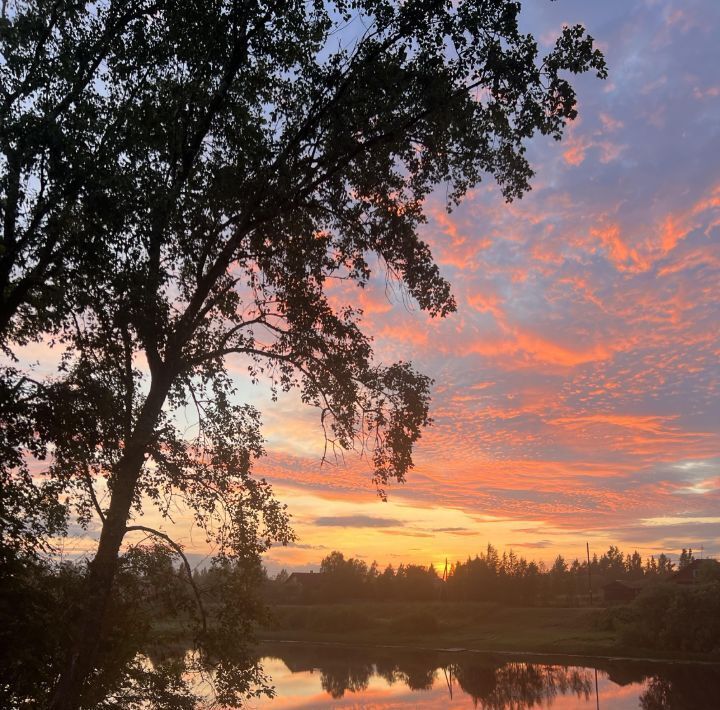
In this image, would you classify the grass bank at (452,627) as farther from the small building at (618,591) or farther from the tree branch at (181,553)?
the tree branch at (181,553)

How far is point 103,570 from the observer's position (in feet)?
34.7

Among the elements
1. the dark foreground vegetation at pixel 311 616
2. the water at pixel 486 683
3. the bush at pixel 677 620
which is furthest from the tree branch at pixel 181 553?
the bush at pixel 677 620

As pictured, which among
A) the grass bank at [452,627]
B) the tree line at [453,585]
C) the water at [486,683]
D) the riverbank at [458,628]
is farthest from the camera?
the tree line at [453,585]

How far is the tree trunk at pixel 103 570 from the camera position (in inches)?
387

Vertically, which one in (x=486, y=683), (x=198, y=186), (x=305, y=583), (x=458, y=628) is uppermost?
(x=198, y=186)

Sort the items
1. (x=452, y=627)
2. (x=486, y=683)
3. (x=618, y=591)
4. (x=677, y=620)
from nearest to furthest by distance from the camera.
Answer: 1. (x=486, y=683)
2. (x=677, y=620)
3. (x=452, y=627)
4. (x=618, y=591)

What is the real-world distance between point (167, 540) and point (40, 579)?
88.8 inches

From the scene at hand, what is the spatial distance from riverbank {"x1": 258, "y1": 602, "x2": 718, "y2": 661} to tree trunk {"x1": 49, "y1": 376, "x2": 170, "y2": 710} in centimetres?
5644

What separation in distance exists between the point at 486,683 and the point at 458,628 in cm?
3612

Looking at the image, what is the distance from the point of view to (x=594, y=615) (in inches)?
2864

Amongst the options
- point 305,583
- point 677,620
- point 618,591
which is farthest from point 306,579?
point 677,620

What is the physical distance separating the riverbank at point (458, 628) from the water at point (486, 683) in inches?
236

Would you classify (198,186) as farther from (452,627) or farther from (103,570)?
(452,627)

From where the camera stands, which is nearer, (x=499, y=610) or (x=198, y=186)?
(x=198, y=186)
